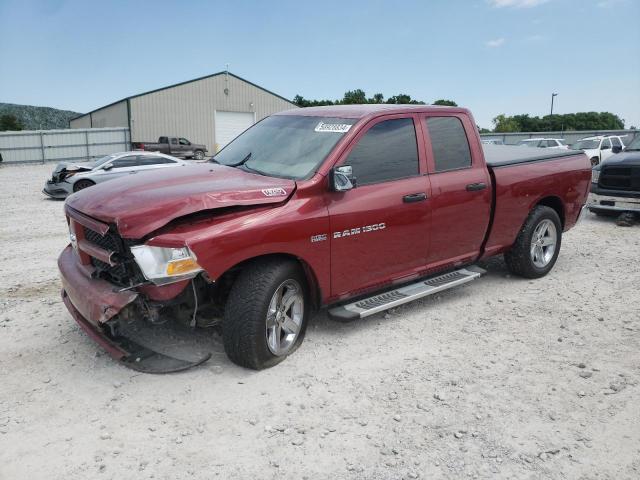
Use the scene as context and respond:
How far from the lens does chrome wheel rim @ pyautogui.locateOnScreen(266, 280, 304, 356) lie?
4.05 meters

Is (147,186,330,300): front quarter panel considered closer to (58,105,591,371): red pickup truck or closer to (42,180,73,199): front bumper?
(58,105,591,371): red pickup truck

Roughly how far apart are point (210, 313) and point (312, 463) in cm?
148

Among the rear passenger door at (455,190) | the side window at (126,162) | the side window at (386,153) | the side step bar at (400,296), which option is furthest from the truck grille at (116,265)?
the side window at (126,162)

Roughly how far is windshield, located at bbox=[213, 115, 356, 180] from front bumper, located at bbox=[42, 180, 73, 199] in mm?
10480

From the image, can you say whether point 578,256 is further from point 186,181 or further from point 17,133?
point 17,133

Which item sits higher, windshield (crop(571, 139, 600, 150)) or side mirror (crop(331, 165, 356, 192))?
windshield (crop(571, 139, 600, 150))

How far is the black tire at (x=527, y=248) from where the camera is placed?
621 cm

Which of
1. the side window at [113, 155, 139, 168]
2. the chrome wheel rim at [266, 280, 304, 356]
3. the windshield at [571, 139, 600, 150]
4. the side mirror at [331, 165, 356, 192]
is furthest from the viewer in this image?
the windshield at [571, 139, 600, 150]

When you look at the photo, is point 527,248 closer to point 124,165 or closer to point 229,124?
point 124,165

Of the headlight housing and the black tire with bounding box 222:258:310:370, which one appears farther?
the black tire with bounding box 222:258:310:370

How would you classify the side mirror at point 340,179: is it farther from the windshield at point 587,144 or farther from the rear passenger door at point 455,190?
the windshield at point 587,144

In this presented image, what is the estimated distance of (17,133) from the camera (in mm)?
33438

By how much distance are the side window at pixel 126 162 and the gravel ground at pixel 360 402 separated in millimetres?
10294

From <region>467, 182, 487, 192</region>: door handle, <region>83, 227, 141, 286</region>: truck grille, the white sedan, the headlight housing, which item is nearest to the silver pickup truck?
the white sedan
